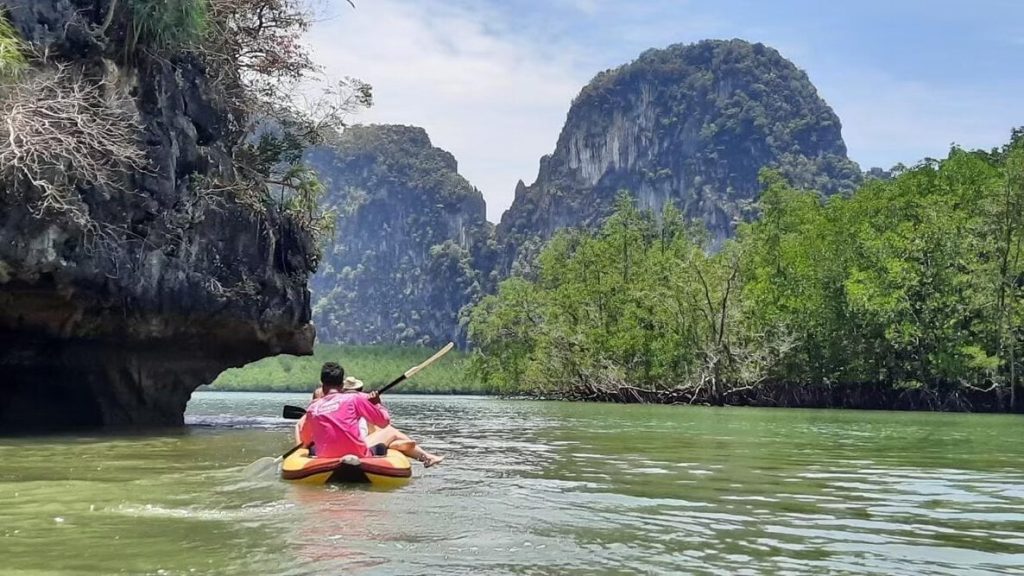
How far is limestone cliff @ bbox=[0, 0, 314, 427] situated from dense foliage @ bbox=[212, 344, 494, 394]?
4914cm

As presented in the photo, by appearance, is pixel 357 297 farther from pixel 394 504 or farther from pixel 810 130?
pixel 394 504

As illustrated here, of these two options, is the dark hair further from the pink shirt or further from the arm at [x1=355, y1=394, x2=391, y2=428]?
the pink shirt

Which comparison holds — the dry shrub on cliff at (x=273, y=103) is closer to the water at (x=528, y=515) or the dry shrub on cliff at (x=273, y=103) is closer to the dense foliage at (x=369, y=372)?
the water at (x=528, y=515)

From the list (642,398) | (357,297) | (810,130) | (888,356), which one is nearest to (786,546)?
(888,356)

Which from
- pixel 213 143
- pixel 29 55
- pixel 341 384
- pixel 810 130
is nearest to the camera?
pixel 341 384

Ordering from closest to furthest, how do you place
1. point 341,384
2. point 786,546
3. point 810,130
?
point 786,546
point 341,384
point 810,130

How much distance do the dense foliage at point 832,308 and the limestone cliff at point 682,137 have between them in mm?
91849

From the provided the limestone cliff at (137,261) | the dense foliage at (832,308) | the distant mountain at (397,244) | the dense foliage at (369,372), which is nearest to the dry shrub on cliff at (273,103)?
the limestone cliff at (137,261)

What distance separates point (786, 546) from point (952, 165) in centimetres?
3801

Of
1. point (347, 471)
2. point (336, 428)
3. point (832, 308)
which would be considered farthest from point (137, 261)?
point (832, 308)

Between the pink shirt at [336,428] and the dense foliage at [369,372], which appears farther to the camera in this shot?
the dense foliage at [369,372]

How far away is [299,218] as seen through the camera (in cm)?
2098

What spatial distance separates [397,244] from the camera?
620 feet

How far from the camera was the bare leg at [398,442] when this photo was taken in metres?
9.37
